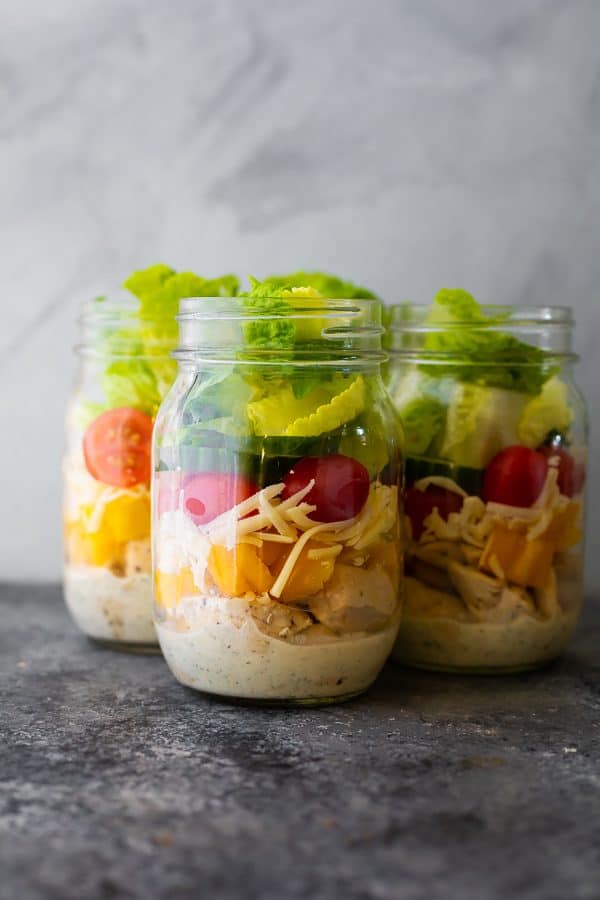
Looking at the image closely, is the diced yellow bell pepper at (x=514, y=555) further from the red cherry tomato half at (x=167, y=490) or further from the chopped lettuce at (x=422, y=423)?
the red cherry tomato half at (x=167, y=490)

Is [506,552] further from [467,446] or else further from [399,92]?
[399,92]

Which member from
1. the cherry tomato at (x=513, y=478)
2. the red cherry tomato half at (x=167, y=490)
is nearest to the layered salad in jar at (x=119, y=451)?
the red cherry tomato half at (x=167, y=490)

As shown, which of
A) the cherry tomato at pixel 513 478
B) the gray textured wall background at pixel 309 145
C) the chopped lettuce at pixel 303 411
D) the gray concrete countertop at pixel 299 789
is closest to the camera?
the gray concrete countertop at pixel 299 789

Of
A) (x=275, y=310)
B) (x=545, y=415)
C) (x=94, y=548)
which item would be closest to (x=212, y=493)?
(x=275, y=310)

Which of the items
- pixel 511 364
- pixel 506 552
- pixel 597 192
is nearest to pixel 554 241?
pixel 597 192

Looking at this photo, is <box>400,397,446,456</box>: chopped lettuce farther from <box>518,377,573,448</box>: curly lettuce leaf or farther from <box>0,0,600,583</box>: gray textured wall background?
<box>0,0,600,583</box>: gray textured wall background

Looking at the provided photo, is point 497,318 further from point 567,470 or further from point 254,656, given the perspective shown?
point 254,656
